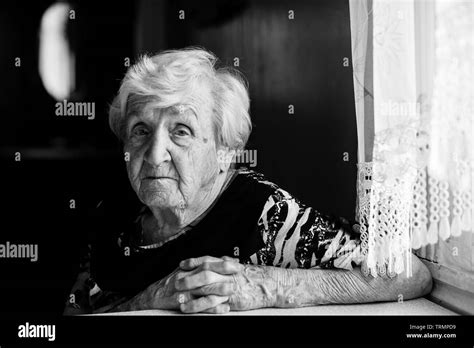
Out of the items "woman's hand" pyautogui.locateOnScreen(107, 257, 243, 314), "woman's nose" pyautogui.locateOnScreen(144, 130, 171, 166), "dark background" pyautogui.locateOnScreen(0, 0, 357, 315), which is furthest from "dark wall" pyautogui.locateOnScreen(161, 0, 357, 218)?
"woman's hand" pyautogui.locateOnScreen(107, 257, 243, 314)

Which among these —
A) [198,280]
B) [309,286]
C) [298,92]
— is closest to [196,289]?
[198,280]

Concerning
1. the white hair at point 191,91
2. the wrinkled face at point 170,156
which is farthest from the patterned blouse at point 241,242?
the white hair at point 191,91

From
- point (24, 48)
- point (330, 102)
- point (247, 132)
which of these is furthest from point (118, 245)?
point (330, 102)

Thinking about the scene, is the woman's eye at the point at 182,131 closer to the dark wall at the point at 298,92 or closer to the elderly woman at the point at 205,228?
the elderly woman at the point at 205,228

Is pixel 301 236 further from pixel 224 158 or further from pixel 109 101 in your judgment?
pixel 109 101

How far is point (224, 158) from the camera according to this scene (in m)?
2.49

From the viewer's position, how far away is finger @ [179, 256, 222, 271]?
246 cm

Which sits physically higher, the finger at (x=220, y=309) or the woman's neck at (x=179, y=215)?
the woman's neck at (x=179, y=215)

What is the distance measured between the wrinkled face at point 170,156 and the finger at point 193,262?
226 mm

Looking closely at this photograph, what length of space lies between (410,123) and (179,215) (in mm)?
1051

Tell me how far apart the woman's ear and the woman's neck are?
0.08 ft

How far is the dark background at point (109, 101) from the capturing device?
247 cm
